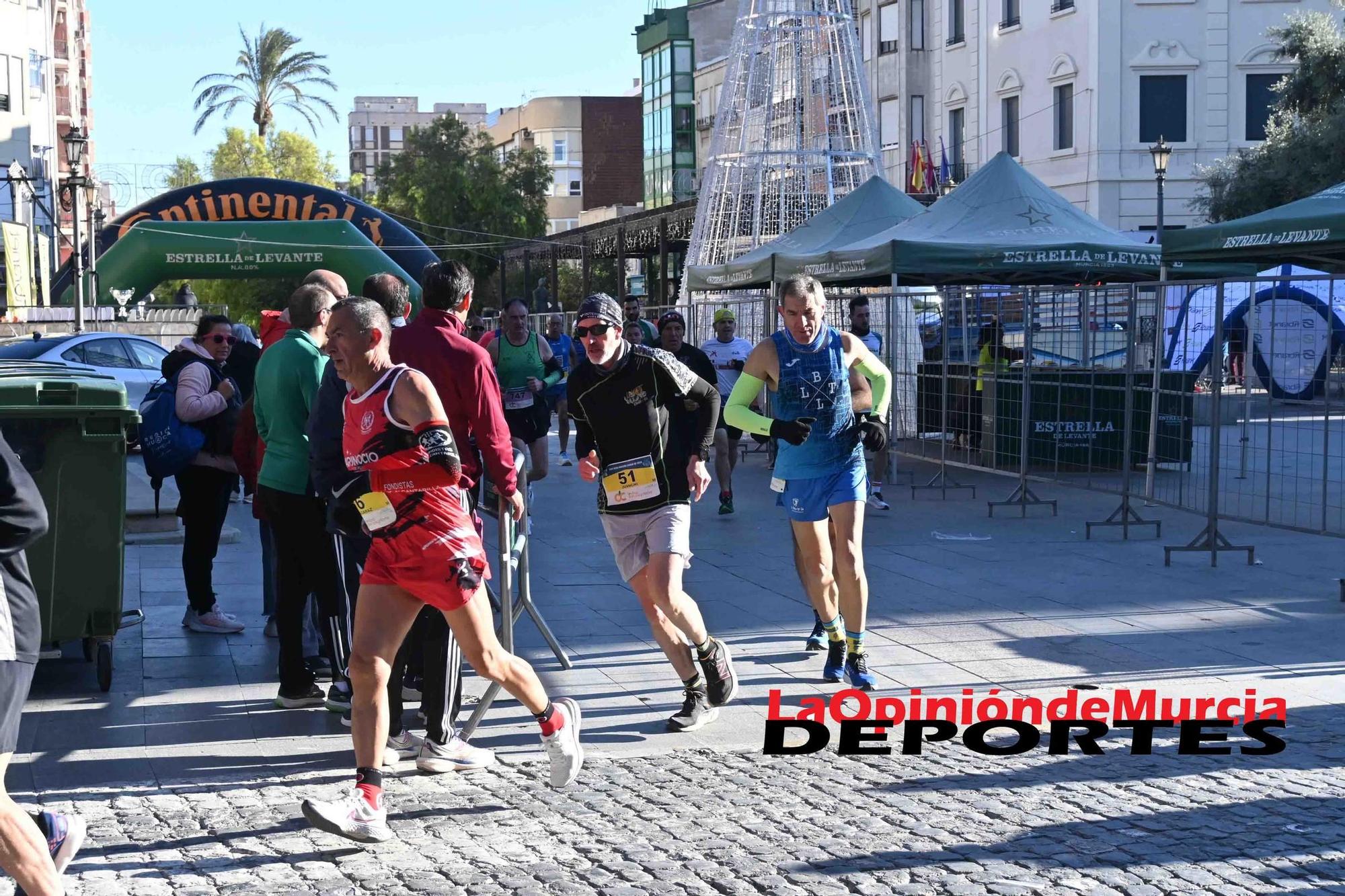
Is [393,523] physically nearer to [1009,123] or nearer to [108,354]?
[108,354]

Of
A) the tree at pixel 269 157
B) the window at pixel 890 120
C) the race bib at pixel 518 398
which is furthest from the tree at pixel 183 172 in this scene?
the race bib at pixel 518 398

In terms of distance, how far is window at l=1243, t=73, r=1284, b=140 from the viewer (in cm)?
3966

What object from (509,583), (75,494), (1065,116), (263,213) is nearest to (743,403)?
(509,583)

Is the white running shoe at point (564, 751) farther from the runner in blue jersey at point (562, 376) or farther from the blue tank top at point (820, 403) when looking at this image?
the runner in blue jersey at point (562, 376)

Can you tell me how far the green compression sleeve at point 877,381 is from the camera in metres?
7.48

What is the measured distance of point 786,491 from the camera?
7371 millimetres

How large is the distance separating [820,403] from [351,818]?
3063 mm

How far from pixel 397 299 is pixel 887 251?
391 inches

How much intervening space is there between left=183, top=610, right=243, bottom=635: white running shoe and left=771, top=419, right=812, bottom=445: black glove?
3356 mm

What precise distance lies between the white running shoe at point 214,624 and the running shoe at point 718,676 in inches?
122

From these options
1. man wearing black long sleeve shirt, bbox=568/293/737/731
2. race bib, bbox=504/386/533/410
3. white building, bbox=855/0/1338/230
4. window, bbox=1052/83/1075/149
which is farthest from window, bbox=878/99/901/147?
man wearing black long sleeve shirt, bbox=568/293/737/731

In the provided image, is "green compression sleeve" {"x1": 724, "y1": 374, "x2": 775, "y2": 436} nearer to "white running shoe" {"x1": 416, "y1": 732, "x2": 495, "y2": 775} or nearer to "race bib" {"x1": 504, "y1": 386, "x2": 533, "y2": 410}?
"white running shoe" {"x1": 416, "y1": 732, "x2": 495, "y2": 775}

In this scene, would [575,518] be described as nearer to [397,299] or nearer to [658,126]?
[397,299]

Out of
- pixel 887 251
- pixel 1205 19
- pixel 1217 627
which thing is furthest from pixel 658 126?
pixel 1217 627
